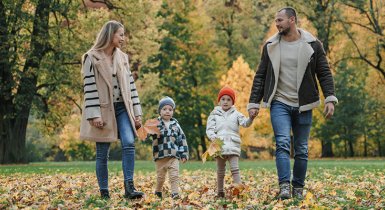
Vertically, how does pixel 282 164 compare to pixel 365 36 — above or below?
below

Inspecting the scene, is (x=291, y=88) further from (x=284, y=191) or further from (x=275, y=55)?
(x=284, y=191)

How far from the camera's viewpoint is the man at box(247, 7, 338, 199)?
8141mm

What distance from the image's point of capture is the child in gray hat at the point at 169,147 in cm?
895

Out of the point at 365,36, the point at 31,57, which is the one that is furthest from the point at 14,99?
the point at 365,36

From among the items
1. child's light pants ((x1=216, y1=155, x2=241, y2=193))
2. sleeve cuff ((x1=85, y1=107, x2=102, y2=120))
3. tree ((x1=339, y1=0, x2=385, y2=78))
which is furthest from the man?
tree ((x1=339, y1=0, x2=385, y2=78))

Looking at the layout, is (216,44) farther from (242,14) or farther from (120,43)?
(120,43)

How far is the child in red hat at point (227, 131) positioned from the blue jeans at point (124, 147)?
1.13 metres

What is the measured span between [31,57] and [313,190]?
2025cm

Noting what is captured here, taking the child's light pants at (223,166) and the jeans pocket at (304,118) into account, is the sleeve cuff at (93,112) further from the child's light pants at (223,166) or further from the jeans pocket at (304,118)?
the jeans pocket at (304,118)

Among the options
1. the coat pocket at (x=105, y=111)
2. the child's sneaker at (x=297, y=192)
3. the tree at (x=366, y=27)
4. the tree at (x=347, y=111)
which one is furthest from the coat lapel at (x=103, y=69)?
the tree at (x=366, y=27)

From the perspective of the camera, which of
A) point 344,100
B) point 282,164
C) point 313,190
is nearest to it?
point 282,164

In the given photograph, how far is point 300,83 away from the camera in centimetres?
819

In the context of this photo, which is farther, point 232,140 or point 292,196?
point 232,140

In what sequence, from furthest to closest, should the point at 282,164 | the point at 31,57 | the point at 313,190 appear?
the point at 31,57 < the point at 313,190 < the point at 282,164
